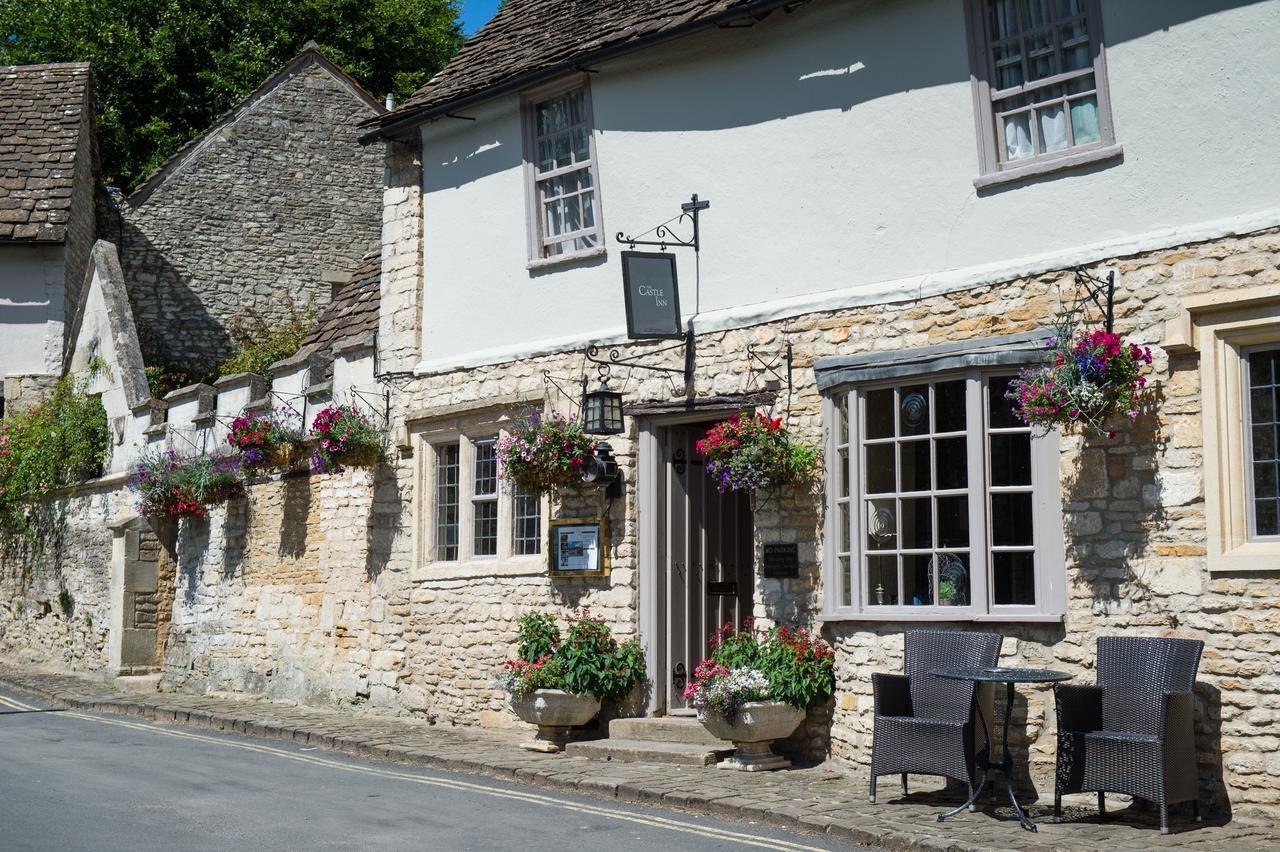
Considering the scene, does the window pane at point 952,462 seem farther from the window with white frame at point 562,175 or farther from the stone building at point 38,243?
the stone building at point 38,243

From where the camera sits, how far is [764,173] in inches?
480

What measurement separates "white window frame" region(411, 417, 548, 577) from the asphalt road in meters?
2.48

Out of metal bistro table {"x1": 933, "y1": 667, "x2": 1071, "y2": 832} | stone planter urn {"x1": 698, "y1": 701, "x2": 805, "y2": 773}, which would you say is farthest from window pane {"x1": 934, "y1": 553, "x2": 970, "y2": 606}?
stone planter urn {"x1": 698, "y1": 701, "x2": 805, "y2": 773}

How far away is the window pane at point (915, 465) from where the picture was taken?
10703mm

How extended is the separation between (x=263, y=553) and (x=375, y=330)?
11.1ft

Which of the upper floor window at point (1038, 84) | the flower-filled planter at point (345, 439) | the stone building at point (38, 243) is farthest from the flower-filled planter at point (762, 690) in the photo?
the stone building at point (38, 243)

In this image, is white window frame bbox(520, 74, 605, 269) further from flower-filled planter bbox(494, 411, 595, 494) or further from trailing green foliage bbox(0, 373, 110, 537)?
trailing green foliage bbox(0, 373, 110, 537)

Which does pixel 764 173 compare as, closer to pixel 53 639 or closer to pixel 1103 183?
pixel 1103 183

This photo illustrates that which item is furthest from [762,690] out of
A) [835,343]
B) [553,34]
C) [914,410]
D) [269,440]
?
[269,440]

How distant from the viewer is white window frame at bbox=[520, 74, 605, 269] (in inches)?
537

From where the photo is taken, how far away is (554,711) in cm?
1247

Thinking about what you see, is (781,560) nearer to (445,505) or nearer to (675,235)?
(675,235)

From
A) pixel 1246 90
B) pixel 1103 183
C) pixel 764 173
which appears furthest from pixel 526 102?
pixel 1246 90

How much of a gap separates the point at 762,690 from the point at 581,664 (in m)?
2.10
